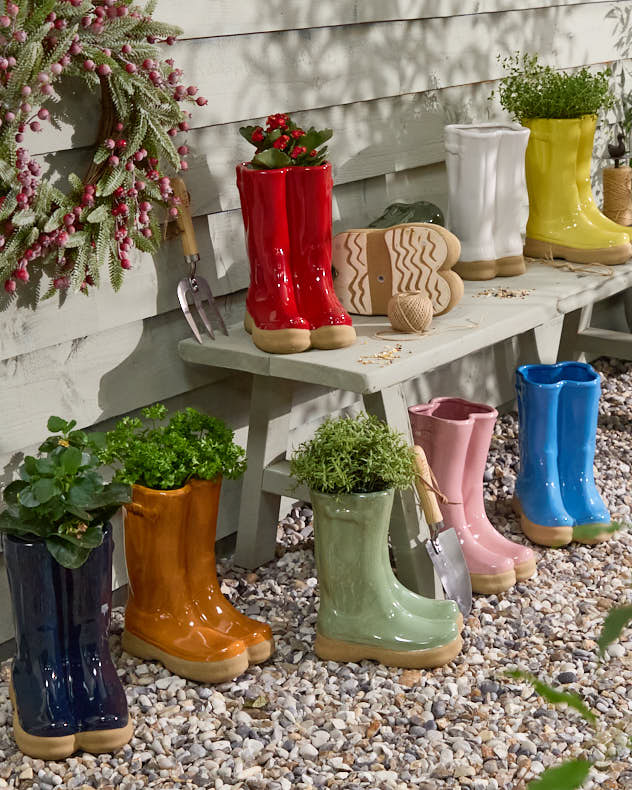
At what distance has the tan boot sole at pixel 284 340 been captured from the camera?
1.97 meters

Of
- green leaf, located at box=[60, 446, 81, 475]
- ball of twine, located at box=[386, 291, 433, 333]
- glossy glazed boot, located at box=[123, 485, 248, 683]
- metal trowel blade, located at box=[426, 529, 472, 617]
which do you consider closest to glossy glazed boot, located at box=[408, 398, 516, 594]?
metal trowel blade, located at box=[426, 529, 472, 617]

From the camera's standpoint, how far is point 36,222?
177 centimetres

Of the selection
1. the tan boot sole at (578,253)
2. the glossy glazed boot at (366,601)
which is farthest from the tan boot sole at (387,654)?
the tan boot sole at (578,253)

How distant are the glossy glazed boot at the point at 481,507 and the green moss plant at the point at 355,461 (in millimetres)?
327

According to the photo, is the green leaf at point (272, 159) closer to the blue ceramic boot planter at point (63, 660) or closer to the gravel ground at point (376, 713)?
the blue ceramic boot planter at point (63, 660)

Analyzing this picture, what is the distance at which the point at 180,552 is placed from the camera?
187 cm

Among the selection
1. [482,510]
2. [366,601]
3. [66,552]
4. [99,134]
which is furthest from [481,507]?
[99,134]

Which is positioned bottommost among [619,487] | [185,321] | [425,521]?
[619,487]

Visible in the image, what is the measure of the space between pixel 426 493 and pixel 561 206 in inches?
40.8

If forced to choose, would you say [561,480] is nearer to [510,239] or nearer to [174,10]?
[510,239]

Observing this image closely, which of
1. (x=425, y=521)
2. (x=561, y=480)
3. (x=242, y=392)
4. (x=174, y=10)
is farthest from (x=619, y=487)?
(x=174, y=10)

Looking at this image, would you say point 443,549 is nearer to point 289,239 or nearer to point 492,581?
point 492,581

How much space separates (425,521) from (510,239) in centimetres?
82

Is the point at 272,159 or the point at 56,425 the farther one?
the point at 272,159
